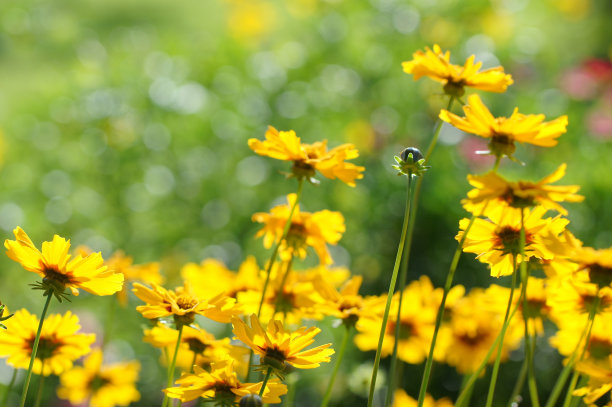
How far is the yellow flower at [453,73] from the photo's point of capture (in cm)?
80

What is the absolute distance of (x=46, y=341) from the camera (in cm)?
83

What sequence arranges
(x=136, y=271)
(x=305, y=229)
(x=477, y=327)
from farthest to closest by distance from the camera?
1. (x=477, y=327)
2. (x=136, y=271)
3. (x=305, y=229)

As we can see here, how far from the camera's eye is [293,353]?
2.19 feet

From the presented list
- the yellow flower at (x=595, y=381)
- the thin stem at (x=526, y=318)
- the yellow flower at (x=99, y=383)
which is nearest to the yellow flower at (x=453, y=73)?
the thin stem at (x=526, y=318)

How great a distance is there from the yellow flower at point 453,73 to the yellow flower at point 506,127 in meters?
0.09

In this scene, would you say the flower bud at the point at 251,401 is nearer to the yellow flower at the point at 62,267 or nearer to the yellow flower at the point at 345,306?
the yellow flower at the point at 62,267

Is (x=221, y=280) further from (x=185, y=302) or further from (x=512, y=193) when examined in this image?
(x=512, y=193)

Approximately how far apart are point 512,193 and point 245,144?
86.3 inches

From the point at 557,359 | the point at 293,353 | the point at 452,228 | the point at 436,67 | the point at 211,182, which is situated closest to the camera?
the point at 293,353

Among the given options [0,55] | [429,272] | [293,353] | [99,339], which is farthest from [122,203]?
[0,55]

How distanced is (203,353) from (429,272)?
1.56 metres

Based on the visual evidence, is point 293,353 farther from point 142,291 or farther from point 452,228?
point 452,228

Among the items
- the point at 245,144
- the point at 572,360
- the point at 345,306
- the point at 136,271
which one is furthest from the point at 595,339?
the point at 245,144

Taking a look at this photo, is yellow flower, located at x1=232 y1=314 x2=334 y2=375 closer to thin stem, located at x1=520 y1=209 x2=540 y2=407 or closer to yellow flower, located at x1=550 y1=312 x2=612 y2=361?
thin stem, located at x1=520 y1=209 x2=540 y2=407
